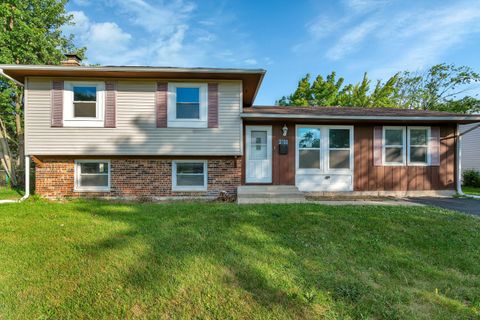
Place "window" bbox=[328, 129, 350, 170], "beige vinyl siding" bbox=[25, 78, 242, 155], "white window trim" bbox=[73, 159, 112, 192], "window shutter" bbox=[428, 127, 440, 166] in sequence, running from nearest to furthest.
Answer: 1. "beige vinyl siding" bbox=[25, 78, 242, 155]
2. "white window trim" bbox=[73, 159, 112, 192]
3. "window" bbox=[328, 129, 350, 170]
4. "window shutter" bbox=[428, 127, 440, 166]

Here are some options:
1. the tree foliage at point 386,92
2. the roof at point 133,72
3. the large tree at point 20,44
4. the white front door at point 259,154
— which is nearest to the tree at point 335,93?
the tree foliage at point 386,92

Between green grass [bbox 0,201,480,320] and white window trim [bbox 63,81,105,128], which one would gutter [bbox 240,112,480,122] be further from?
white window trim [bbox 63,81,105,128]

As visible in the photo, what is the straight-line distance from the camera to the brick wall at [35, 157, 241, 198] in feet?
26.7

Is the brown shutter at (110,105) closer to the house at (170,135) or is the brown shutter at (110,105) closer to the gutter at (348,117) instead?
the house at (170,135)

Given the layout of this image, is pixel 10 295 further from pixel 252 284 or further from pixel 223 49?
pixel 223 49

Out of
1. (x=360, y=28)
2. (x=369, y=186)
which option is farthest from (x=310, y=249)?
(x=360, y=28)

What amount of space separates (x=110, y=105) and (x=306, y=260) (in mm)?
7264

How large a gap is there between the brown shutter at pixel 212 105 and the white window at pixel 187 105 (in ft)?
0.41

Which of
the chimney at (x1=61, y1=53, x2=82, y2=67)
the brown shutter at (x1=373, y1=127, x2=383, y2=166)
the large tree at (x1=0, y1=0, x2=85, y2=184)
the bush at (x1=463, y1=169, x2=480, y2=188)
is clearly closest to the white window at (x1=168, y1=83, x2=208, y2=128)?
the chimney at (x1=61, y1=53, x2=82, y2=67)

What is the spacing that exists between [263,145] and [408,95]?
27.0 meters

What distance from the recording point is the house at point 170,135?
7852mm

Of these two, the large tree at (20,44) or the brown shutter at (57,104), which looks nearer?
the brown shutter at (57,104)

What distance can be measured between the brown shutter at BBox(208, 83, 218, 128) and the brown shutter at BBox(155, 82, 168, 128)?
1.35m

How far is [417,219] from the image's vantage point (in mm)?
5184
